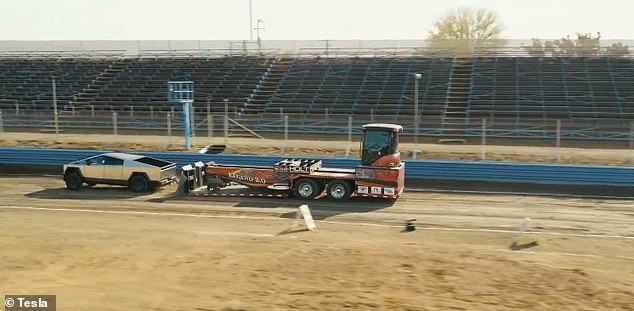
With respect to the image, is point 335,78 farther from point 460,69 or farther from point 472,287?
point 472,287

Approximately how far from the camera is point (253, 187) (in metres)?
19.9

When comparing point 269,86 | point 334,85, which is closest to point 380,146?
point 334,85

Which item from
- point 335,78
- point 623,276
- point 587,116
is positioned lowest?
point 623,276

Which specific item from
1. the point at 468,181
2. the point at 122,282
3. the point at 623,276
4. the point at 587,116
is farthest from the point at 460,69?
the point at 122,282

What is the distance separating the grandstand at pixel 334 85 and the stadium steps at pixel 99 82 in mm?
102

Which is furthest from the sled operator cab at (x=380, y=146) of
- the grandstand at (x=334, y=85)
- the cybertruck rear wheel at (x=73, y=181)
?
the grandstand at (x=334, y=85)

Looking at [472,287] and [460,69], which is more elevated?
[460,69]

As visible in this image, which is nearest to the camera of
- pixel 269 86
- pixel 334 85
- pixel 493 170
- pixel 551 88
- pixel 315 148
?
pixel 493 170

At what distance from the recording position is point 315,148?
28078 mm

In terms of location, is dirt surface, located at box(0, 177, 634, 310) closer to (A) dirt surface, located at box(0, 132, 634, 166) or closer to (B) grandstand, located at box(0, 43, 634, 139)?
(A) dirt surface, located at box(0, 132, 634, 166)

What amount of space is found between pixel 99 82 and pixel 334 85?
69.7 feet

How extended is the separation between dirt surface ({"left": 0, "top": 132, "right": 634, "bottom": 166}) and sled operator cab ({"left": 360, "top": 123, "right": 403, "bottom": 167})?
275 inches

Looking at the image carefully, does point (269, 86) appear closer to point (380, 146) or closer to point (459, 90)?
point (459, 90)

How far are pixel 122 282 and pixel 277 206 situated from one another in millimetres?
8291
